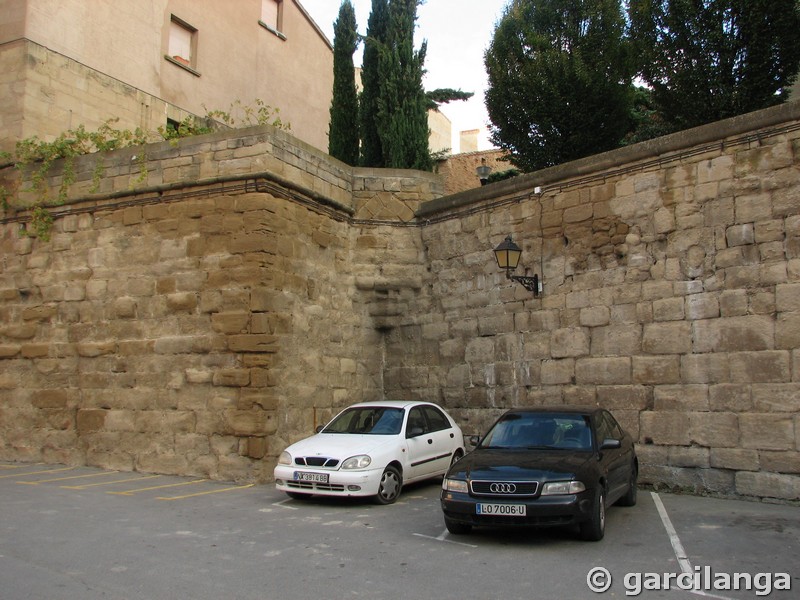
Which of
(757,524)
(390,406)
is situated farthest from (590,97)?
(757,524)

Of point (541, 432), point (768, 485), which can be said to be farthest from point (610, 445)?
point (768, 485)

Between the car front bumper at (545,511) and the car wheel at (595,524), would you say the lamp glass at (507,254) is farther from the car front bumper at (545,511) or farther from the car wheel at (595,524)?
the car front bumper at (545,511)

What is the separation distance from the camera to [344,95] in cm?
1734

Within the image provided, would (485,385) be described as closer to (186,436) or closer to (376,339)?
(376,339)

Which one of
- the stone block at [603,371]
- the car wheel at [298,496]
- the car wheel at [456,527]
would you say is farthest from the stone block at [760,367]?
the car wheel at [298,496]

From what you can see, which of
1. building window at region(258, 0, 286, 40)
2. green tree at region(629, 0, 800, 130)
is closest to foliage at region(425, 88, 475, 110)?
building window at region(258, 0, 286, 40)

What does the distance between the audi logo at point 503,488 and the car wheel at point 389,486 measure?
2419mm

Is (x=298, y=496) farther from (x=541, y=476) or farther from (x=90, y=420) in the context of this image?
(x=90, y=420)

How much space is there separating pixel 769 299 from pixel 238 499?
7241 millimetres

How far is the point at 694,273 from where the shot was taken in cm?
959

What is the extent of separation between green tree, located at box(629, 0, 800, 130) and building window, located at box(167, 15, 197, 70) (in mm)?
10649

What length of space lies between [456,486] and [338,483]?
2.14m

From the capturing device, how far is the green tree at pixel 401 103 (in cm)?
1528

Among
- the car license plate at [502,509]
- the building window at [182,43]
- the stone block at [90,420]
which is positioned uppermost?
the building window at [182,43]
